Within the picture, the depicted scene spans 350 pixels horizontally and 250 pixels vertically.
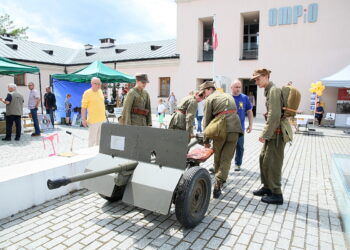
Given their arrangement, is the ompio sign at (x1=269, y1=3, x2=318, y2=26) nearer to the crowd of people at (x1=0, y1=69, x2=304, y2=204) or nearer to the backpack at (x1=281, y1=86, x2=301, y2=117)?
the crowd of people at (x1=0, y1=69, x2=304, y2=204)

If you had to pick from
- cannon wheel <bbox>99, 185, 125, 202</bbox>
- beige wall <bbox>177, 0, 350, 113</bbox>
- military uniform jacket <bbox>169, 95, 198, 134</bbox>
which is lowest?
cannon wheel <bbox>99, 185, 125, 202</bbox>

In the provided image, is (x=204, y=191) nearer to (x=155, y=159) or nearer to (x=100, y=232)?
(x=155, y=159)

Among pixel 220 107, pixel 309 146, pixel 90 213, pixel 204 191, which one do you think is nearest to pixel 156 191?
pixel 204 191

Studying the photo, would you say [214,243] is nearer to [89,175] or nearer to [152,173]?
[152,173]

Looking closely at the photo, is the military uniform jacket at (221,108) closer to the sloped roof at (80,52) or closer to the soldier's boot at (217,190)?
the soldier's boot at (217,190)

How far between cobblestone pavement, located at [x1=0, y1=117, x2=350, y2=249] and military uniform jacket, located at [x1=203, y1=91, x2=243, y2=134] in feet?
3.44

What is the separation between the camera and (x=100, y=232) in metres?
2.93

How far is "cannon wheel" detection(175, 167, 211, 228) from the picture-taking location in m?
2.85

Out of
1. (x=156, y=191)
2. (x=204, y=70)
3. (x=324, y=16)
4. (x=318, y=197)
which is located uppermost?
(x=324, y=16)

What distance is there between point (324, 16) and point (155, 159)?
16.4m

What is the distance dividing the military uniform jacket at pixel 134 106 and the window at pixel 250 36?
48.9 feet

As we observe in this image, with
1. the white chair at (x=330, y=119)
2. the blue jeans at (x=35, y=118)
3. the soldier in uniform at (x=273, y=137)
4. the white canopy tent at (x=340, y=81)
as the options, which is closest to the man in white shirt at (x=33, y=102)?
the blue jeans at (x=35, y=118)

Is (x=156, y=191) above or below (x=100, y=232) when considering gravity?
above

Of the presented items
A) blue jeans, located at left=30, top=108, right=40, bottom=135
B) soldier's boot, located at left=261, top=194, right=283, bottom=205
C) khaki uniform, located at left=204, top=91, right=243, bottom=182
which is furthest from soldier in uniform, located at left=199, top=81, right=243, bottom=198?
blue jeans, located at left=30, top=108, right=40, bottom=135
